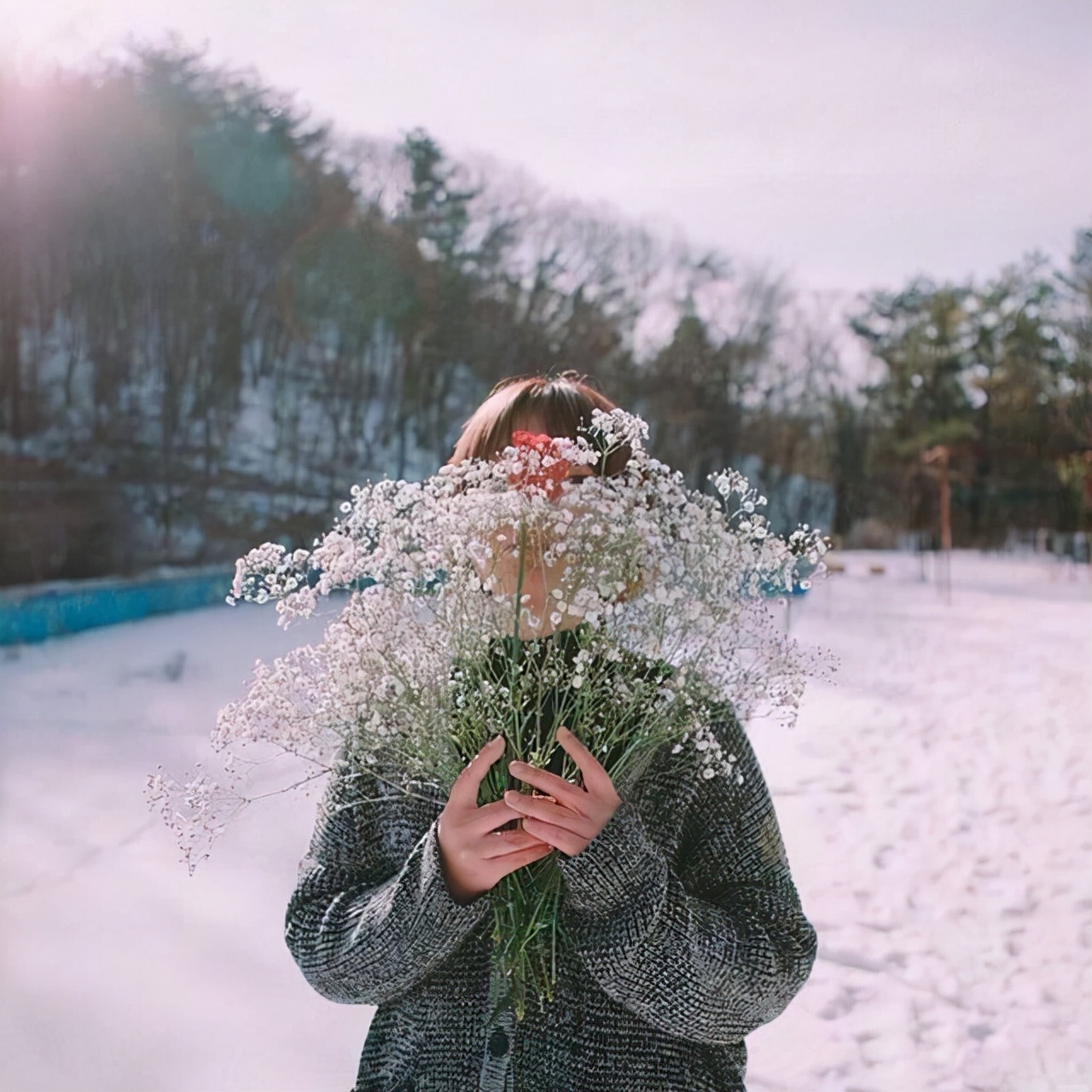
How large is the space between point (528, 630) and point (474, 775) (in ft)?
0.33

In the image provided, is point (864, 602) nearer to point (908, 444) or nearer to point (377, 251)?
point (908, 444)

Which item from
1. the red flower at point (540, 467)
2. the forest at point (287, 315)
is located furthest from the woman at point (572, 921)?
the forest at point (287, 315)

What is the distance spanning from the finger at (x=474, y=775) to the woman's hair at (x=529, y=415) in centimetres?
23

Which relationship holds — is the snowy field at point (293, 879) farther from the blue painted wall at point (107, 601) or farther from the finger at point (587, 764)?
the finger at point (587, 764)

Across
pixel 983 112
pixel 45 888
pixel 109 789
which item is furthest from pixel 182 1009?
pixel 983 112

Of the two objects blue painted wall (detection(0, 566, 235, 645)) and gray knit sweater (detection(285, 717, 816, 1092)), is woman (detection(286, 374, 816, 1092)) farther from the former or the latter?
blue painted wall (detection(0, 566, 235, 645))

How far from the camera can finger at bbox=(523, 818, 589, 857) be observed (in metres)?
0.69

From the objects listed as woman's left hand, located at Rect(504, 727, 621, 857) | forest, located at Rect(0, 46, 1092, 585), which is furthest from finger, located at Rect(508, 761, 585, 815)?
forest, located at Rect(0, 46, 1092, 585)

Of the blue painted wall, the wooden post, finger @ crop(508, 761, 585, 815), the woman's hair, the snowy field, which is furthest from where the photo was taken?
the wooden post

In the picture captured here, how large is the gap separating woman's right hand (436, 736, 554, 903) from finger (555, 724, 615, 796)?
40 millimetres

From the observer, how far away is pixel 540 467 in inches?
27.1

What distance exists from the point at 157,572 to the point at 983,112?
10.9 feet

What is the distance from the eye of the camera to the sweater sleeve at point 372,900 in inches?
29.5

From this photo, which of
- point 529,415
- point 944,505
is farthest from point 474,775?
point 944,505
